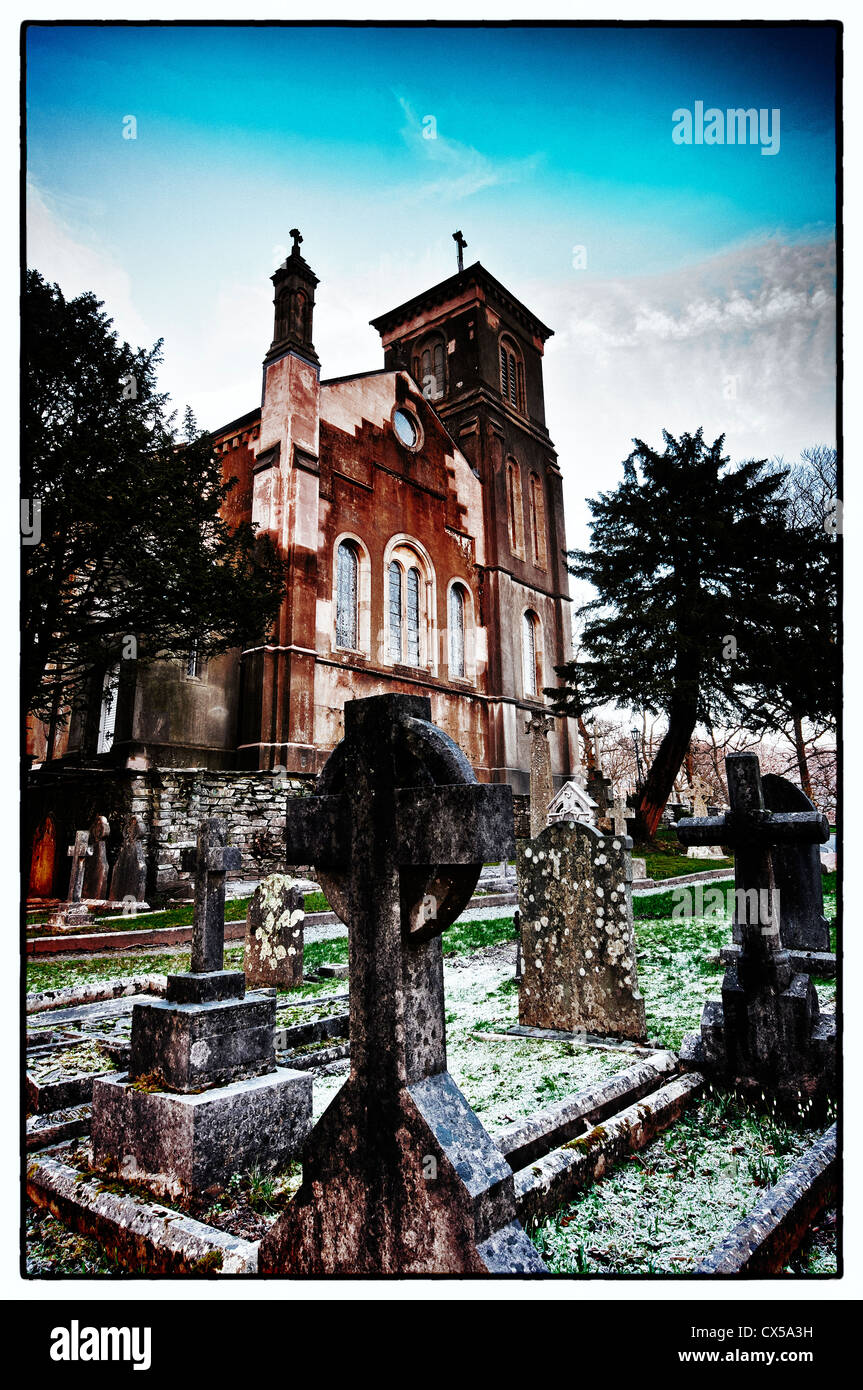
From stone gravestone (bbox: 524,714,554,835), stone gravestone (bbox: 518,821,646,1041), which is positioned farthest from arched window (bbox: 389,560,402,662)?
stone gravestone (bbox: 518,821,646,1041)

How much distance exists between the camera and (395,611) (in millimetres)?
20031

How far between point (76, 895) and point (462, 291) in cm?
2424

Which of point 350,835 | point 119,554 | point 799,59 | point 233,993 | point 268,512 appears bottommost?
point 233,993

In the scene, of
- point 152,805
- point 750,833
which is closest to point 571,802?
point 152,805

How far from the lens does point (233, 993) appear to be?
126 inches

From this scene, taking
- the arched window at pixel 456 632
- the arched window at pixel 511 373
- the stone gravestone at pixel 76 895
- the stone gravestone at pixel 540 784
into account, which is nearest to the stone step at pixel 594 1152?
the stone gravestone at pixel 540 784

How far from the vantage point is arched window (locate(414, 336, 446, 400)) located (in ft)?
86.3

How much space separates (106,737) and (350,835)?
15.2m

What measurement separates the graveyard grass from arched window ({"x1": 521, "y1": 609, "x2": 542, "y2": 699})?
1748 centimetres

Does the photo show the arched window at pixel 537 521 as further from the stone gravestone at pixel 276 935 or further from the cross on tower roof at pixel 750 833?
the cross on tower roof at pixel 750 833

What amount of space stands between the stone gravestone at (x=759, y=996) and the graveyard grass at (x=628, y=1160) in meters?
0.22

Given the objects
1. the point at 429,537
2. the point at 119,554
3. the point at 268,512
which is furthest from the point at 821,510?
the point at 119,554

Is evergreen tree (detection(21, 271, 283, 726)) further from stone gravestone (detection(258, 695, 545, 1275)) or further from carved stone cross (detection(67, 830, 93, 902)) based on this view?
stone gravestone (detection(258, 695, 545, 1275))

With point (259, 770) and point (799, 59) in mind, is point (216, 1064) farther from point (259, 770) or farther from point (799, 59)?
point (259, 770)
